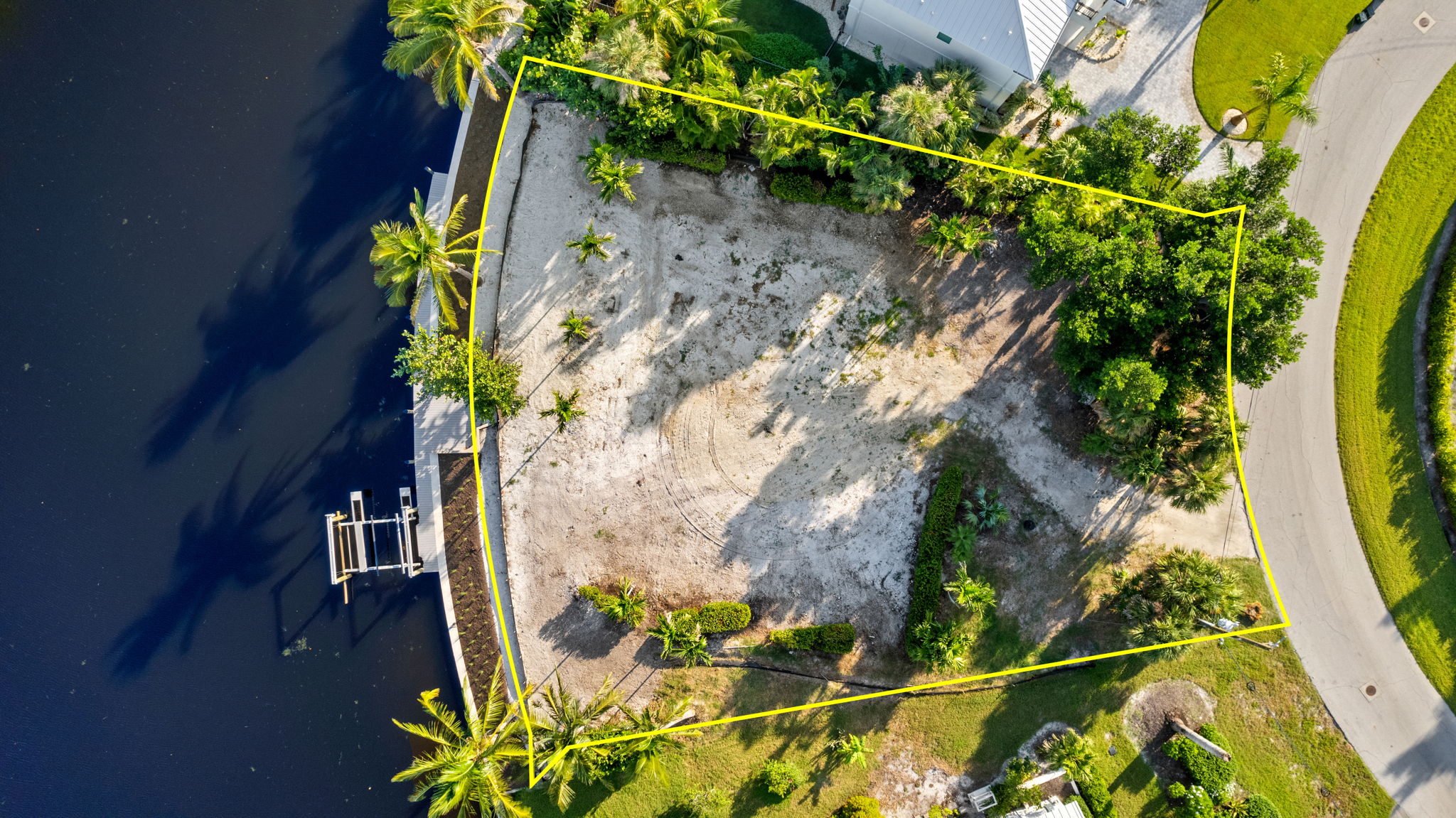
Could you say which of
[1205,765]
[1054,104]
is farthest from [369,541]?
[1205,765]

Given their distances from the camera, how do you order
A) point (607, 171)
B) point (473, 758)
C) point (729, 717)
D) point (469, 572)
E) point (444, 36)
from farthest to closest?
point (469, 572) → point (729, 717) → point (607, 171) → point (473, 758) → point (444, 36)

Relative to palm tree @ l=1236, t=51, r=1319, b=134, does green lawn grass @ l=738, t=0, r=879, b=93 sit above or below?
above

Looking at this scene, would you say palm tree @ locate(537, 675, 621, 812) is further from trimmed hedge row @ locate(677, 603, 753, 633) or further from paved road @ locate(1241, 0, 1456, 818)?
paved road @ locate(1241, 0, 1456, 818)

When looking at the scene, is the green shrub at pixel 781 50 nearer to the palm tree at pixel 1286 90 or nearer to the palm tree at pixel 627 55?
the palm tree at pixel 627 55

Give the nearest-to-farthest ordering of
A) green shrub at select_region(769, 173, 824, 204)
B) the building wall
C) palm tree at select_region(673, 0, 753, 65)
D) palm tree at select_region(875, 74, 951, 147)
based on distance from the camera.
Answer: palm tree at select_region(875, 74, 951, 147) → palm tree at select_region(673, 0, 753, 65) → the building wall → green shrub at select_region(769, 173, 824, 204)

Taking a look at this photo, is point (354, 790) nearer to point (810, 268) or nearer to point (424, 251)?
point (424, 251)

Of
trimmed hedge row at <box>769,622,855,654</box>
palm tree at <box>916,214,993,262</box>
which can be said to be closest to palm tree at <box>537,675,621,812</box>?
trimmed hedge row at <box>769,622,855,654</box>

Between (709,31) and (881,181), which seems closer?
(709,31)

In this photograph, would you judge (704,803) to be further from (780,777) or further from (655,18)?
(655,18)
